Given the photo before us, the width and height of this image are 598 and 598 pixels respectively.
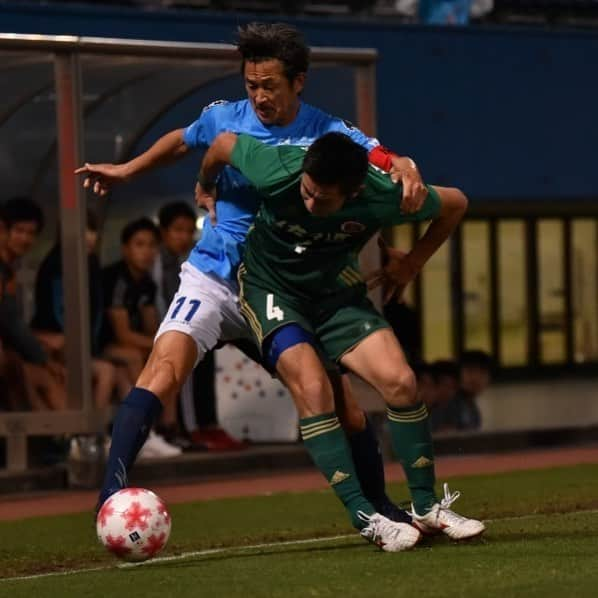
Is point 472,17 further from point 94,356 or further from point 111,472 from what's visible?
point 111,472

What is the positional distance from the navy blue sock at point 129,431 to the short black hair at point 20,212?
15.5 feet

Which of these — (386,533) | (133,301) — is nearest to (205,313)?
(386,533)

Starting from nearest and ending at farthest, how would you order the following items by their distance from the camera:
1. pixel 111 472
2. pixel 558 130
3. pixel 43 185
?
pixel 111 472
pixel 43 185
pixel 558 130

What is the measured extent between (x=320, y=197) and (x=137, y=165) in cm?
115

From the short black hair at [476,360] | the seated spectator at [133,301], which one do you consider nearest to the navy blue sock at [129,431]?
the seated spectator at [133,301]

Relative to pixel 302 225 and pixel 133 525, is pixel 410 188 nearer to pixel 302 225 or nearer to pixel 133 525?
pixel 302 225

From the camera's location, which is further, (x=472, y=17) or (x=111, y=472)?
(x=472, y=17)

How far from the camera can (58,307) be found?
12016 millimetres

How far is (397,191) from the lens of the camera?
A: 23.3 feet

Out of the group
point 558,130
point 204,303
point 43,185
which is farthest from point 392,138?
point 204,303

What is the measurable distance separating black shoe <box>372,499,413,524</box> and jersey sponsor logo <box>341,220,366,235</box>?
1208mm

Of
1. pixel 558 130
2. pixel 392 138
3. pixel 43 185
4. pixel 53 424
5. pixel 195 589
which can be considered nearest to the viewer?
pixel 195 589

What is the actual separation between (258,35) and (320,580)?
7.77 feet

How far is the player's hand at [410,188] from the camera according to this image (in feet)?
23.2
